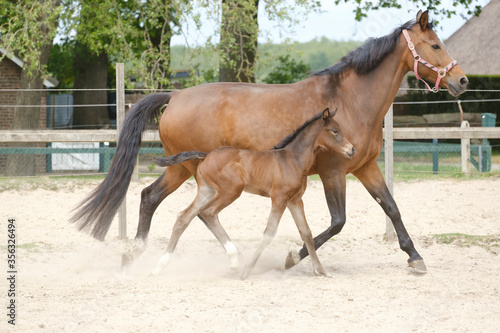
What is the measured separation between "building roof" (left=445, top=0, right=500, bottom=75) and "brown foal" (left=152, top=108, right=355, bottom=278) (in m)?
18.2

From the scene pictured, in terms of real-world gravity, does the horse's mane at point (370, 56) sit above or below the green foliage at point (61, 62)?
below

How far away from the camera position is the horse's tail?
531 centimetres

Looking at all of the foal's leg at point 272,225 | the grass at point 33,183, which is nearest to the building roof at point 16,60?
the grass at point 33,183

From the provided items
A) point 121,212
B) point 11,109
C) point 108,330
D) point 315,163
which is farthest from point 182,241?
point 11,109

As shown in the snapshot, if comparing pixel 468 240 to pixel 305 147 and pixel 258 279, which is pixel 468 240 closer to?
pixel 305 147

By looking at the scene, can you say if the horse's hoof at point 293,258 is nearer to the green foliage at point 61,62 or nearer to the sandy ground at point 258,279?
the sandy ground at point 258,279

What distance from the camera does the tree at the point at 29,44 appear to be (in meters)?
11.1

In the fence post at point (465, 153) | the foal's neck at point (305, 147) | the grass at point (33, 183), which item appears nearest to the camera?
the foal's neck at point (305, 147)

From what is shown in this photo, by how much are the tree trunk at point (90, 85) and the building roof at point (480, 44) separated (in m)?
12.3

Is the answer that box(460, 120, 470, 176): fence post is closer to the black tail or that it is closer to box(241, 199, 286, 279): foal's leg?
box(241, 199, 286, 279): foal's leg

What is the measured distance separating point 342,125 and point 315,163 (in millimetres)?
399

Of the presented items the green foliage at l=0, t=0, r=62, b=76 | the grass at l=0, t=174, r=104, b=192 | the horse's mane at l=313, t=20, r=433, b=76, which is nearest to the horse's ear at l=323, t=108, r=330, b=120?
the horse's mane at l=313, t=20, r=433, b=76

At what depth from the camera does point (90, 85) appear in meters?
17.7

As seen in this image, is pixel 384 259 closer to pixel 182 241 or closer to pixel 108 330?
pixel 182 241
